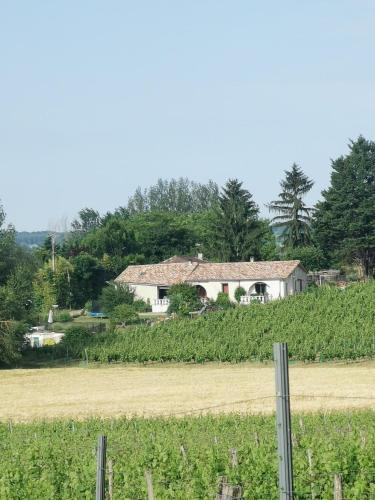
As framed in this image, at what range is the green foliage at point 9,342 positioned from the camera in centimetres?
5903

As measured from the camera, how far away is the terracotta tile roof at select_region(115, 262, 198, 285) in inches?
3531

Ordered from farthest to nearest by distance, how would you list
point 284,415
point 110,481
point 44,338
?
point 44,338
point 110,481
point 284,415

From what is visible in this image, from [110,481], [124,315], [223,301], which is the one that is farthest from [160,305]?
[110,481]

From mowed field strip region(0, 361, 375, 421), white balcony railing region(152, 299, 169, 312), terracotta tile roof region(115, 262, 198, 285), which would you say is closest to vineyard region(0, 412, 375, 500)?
mowed field strip region(0, 361, 375, 421)

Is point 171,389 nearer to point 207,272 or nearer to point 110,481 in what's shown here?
point 110,481

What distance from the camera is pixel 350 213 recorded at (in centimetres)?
9619

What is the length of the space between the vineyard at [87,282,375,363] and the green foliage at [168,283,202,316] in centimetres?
942

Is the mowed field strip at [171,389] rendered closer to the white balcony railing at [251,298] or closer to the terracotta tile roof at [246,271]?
the white balcony railing at [251,298]

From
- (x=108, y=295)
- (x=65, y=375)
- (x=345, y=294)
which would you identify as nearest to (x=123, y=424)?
(x=65, y=375)

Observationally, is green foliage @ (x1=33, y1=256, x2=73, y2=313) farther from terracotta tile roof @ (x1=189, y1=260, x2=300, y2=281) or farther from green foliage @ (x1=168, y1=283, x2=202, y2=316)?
green foliage @ (x1=168, y1=283, x2=202, y2=316)

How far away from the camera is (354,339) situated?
57094mm

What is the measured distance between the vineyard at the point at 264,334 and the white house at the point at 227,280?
15453 millimetres

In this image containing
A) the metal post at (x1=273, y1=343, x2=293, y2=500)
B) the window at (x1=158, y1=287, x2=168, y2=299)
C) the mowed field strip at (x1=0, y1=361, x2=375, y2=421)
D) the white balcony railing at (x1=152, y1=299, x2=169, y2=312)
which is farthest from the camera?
the window at (x1=158, y1=287, x2=168, y2=299)

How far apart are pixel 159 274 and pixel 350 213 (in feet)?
57.1
